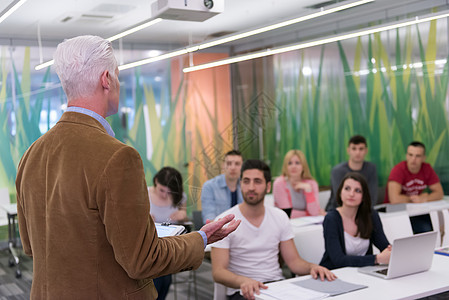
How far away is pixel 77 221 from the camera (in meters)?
1.45

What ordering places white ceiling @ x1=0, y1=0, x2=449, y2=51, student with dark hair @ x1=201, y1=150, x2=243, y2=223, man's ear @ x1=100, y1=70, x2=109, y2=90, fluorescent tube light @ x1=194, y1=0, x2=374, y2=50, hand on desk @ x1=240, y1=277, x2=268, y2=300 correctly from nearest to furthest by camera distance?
man's ear @ x1=100, y1=70, x2=109, y2=90, hand on desk @ x1=240, y1=277, x2=268, y2=300, fluorescent tube light @ x1=194, y1=0, x2=374, y2=50, white ceiling @ x1=0, y1=0, x2=449, y2=51, student with dark hair @ x1=201, y1=150, x2=243, y2=223

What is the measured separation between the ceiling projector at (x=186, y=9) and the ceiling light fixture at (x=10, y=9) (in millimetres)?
809

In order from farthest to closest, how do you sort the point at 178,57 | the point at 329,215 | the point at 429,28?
the point at 429,28 < the point at 178,57 < the point at 329,215

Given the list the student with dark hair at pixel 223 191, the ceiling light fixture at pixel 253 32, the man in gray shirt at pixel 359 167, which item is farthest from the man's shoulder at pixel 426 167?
the ceiling light fixture at pixel 253 32

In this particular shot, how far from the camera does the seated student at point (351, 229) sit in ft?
11.3

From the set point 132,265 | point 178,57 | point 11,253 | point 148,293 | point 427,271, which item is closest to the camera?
point 132,265

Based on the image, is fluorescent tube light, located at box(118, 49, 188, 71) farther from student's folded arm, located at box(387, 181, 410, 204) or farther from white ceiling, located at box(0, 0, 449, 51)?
student's folded arm, located at box(387, 181, 410, 204)

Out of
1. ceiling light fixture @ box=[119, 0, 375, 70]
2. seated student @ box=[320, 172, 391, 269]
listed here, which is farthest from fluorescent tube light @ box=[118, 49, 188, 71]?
seated student @ box=[320, 172, 391, 269]

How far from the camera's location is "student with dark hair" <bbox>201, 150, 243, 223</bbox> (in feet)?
14.5

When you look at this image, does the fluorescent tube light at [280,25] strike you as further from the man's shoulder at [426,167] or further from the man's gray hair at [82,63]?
the man's shoulder at [426,167]

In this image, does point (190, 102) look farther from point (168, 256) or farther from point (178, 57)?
point (168, 256)

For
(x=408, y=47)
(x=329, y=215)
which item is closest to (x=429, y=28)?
(x=408, y=47)

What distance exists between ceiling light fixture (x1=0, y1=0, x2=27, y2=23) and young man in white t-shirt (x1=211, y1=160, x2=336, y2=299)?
1.75m

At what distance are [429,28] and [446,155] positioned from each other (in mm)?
1478
